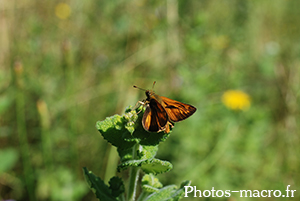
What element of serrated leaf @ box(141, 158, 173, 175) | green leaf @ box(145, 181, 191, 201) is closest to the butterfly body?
serrated leaf @ box(141, 158, 173, 175)

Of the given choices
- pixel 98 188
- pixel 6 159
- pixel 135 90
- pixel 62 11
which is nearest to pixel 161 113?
pixel 98 188

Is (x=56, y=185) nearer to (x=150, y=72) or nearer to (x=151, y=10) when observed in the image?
(x=150, y=72)

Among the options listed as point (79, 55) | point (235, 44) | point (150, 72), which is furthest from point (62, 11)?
point (235, 44)

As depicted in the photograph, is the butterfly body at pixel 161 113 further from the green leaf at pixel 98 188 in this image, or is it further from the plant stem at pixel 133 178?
the green leaf at pixel 98 188

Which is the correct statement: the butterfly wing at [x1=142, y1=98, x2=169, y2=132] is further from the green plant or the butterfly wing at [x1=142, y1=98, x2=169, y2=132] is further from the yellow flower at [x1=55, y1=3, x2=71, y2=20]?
the yellow flower at [x1=55, y1=3, x2=71, y2=20]

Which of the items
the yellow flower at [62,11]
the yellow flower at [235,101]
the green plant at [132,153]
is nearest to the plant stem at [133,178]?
the green plant at [132,153]

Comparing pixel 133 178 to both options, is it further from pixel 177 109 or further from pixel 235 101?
pixel 235 101
